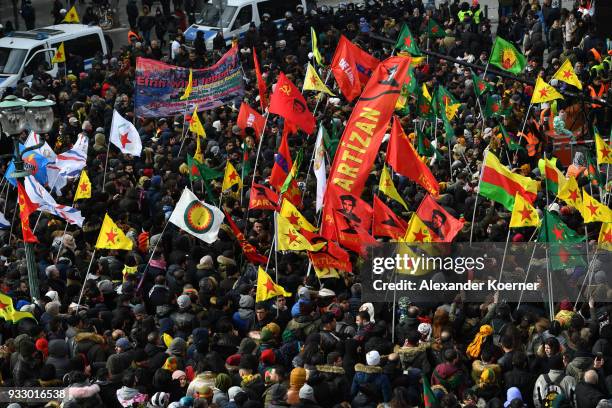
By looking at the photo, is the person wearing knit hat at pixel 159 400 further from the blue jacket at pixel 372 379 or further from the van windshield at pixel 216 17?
the van windshield at pixel 216 17

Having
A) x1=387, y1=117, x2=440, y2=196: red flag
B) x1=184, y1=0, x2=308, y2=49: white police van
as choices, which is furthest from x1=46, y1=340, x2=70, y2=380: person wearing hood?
x1=184, y1=0, x2=308, y2=49: white police van

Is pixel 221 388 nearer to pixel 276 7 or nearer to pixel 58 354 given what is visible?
pixel 58 354

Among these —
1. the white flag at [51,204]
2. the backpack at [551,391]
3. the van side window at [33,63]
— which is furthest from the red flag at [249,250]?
the van side window at [33,63]

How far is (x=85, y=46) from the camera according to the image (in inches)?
1219

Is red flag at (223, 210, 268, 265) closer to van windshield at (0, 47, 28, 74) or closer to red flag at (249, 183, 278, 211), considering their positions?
red flag at (249, 183, 278, 211)

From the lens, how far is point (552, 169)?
58.5ft

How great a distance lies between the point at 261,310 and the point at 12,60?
638 inches

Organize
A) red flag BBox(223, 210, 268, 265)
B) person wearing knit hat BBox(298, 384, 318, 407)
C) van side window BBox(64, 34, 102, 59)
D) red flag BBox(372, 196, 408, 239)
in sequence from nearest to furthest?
1. person wearing knit hat BBox(298, 384, 318, 407)
2. red flag BBox(372, 196, 408, 239)
3. red flag BBox(223, 210, 268, 265)
4. van side window BBox(64, 34, 102, 59)

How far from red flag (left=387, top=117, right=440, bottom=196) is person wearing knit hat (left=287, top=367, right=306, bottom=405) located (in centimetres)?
531

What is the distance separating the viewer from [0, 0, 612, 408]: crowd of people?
513 inches

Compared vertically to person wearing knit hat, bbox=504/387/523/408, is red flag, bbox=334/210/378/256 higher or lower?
lower

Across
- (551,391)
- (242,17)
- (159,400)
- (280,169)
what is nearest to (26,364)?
(159,400)

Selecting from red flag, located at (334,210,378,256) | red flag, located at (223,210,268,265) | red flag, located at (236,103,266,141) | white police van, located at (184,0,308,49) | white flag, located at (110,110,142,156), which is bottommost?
white police van, located at (184,0,308,49)

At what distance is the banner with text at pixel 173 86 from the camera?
23906 mm
